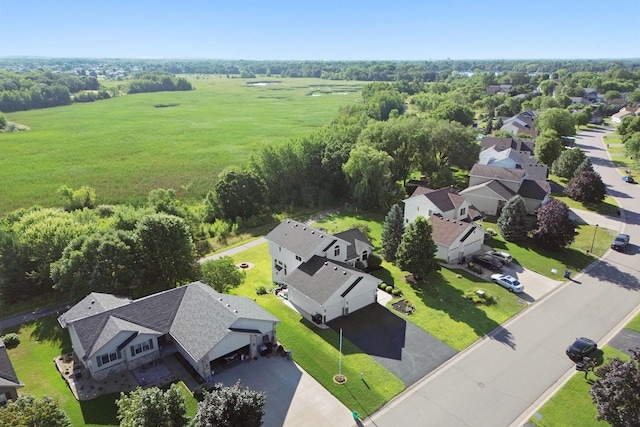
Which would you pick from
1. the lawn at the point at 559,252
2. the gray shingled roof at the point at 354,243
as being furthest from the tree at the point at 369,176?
the gray shingled roof at the point at 354,243

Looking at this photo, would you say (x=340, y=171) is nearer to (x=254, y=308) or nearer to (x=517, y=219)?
(x=517, y=219)

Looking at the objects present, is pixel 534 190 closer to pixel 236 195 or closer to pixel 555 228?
pixel 555 228

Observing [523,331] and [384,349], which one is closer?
[384,349]

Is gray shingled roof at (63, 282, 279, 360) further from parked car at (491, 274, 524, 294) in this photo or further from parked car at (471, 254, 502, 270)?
parked car at (471, 254, 502, 270)

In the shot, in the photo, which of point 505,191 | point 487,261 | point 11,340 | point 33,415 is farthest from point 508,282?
point 11,340

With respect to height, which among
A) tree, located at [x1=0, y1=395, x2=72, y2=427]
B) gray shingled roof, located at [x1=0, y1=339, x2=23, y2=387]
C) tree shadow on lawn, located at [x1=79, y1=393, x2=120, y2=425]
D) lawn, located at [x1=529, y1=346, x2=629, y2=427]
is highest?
tree, located at [x1=0, y1=395, x2=72, y2=427]

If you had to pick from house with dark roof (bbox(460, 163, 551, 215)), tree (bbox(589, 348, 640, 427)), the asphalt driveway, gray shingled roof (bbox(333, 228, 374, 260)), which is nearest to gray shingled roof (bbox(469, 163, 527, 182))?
house with dark roof (bbox(460, 163, 551, 215))

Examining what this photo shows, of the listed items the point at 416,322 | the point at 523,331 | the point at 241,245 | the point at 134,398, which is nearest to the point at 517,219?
the point at 523,331
